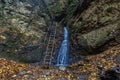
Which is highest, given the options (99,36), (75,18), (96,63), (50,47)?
(75,18)

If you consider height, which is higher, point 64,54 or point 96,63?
point 64,54

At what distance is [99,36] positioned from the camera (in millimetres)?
11516

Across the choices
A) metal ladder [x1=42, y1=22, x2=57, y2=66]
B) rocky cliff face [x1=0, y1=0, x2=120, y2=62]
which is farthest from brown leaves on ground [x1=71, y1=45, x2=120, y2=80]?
metal ladder [x1=42, y1=22, x2=57, y2=66]

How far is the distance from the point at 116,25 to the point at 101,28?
79cm

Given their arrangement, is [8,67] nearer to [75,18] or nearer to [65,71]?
[65,71]

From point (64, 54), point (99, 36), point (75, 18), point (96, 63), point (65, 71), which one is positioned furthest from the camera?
point (75, 18)

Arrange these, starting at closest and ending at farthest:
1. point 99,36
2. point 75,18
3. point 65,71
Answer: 1. point 65,71
2. point 99,36
3. point 75,18

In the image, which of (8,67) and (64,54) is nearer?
(8,67)

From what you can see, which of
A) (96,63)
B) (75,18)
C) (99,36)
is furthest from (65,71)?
(75,18)

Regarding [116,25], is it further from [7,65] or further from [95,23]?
[7,65]

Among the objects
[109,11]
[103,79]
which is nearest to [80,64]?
[103,79]

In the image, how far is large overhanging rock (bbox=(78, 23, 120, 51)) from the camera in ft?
36.8

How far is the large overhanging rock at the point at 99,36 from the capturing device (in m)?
11.2

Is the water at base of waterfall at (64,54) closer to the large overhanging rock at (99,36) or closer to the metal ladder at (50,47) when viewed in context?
the metal ladder at (50,47)
